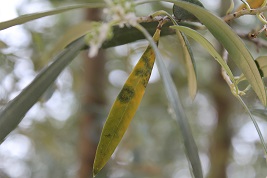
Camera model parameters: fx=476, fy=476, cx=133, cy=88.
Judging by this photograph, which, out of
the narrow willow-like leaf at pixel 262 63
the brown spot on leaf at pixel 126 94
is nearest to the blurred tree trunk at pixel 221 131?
the narrow willow-like leaf at pixel 262 63

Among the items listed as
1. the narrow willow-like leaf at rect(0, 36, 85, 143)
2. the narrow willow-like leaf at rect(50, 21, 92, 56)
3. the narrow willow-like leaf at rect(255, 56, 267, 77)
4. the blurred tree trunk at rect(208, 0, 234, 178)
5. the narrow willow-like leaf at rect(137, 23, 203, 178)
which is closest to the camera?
the narrow willow-like leaf at rect(137, 23, 203, 178)

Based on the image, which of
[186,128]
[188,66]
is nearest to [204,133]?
[188,66]

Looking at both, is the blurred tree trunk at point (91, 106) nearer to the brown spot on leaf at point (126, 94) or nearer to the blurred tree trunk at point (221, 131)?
the blurred tree trunk at point (221, 131)

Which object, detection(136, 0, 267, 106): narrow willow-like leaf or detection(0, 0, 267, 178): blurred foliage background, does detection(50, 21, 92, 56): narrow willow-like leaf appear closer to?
detection(0, 0, 267, 178): blurred foliage background

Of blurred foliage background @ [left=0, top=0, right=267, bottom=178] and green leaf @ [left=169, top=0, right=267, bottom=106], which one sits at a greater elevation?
blurred foliage background @ [left=0, top=0, right=267, bottom=178]

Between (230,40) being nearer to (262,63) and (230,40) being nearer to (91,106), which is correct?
(262,63)

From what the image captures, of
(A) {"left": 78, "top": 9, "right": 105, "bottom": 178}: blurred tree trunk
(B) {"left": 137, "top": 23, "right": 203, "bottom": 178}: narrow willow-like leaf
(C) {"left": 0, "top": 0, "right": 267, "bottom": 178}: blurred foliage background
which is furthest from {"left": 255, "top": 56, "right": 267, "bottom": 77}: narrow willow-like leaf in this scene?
(A) {"left": 78, "top": 9, "right": 105, "bottom": 178}: blurred tree trunk

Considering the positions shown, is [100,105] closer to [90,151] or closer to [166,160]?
[90,151]
